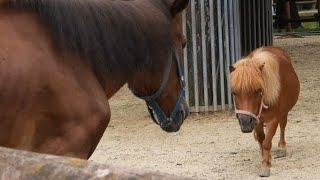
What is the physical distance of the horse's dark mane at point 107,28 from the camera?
9.30ft

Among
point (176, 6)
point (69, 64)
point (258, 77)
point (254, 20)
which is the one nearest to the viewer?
point (69, 64)

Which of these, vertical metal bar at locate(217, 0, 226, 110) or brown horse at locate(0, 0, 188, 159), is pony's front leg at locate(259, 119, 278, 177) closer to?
brown horse at locate(0, 0, 188, 159)

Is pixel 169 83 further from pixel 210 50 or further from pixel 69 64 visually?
pixel 210 50

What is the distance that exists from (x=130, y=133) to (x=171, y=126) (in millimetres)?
5203

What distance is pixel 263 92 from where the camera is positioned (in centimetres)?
620

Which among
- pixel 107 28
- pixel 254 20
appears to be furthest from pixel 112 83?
pixel 254 20

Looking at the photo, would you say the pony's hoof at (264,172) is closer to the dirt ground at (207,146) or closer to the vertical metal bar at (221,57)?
the dirt ground at (207,146)

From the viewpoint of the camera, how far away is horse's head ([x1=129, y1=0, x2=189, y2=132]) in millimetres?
3334

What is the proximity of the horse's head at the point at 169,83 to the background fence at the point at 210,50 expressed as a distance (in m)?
6.25

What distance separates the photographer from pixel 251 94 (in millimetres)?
6043

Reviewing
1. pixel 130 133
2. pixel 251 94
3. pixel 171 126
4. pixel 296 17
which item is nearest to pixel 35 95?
pixel 171 126

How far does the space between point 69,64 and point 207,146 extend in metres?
4.99

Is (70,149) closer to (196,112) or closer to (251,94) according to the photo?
(251,94)

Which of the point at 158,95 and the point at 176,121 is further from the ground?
the point at 158,95
